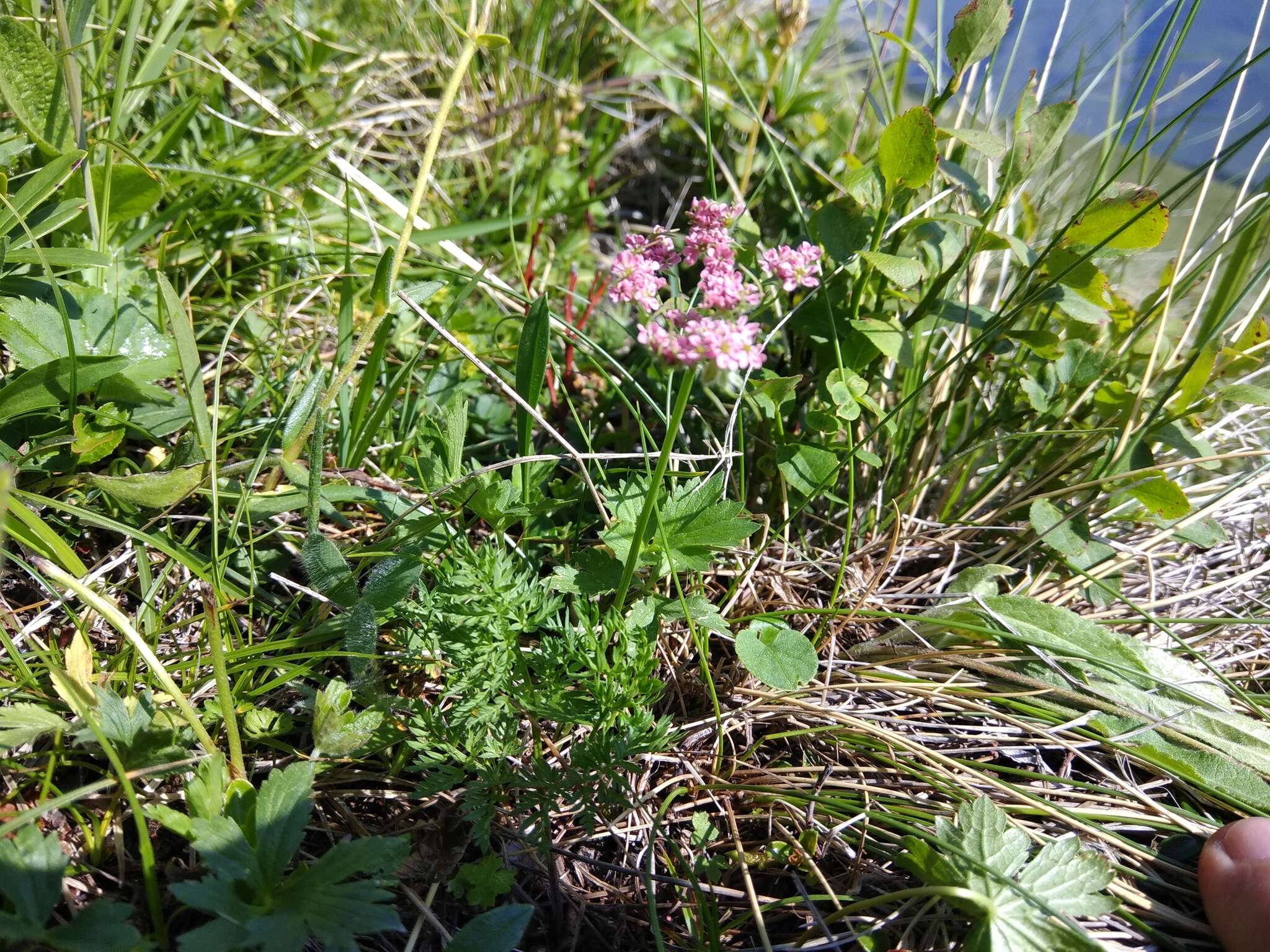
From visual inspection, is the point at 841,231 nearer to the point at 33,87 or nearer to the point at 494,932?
the point at 494,932

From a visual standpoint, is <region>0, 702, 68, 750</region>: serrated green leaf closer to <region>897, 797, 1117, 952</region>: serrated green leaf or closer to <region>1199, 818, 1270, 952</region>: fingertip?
<region>897, 797, 1117, 952</region>: serrated green leaf

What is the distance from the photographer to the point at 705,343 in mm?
1060

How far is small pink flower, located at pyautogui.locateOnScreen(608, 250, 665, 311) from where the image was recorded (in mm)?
1248

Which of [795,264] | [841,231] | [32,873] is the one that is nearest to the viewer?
[32,873]

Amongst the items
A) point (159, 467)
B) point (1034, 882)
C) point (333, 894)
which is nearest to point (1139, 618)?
point (1034, 882)

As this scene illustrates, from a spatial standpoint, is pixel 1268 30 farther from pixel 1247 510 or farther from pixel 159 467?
pixel 159 467

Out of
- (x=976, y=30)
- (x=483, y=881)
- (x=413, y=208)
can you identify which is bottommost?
(x=483, y=881)

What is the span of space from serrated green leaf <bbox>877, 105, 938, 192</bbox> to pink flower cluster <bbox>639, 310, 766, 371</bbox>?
2.06 ft

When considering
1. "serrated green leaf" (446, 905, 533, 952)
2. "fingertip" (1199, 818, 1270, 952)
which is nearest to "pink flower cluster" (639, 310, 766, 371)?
"serrated green leaf" (446, 905, 533, 952)

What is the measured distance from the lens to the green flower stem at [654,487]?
44.0 inches

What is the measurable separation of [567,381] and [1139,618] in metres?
1.40

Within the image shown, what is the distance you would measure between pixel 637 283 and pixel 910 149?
61cm

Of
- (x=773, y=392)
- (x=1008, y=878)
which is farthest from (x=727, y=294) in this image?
(x=1008, y=878)

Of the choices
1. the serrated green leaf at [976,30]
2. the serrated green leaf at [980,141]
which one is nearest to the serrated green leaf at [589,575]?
the serrated green leaf at [980,141]
